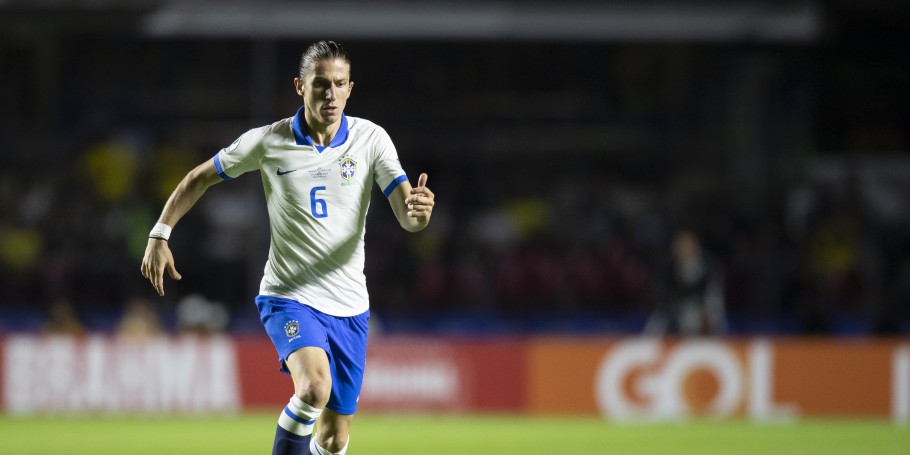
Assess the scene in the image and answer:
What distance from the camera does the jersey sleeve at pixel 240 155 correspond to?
591 centimetres

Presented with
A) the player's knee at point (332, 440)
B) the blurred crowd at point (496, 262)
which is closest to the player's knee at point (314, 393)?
the player's knee at point (332, 440)

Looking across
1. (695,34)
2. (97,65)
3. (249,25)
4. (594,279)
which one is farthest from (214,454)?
(97,65)

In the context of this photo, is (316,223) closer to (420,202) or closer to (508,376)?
(420,202)

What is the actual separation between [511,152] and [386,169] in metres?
13.1

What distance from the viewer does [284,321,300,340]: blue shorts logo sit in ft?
18.9

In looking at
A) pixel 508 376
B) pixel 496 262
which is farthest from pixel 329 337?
pixel 496 262

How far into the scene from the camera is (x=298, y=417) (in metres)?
5.70

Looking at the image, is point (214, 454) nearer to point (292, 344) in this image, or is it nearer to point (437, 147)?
point (292, 344)

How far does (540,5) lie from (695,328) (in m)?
5.80

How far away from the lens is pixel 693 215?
58.1ft

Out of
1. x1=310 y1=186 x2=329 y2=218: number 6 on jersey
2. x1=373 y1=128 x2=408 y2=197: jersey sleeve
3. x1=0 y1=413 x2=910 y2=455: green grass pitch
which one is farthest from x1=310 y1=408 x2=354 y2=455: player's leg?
x1=0 y1=413 x2=910 y2=455: green grass pitch

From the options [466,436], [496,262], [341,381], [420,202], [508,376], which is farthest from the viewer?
[496,262]

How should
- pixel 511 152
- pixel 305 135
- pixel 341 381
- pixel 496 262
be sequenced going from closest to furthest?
pixel 305 135, pixel 341 381, pixel 496 262, pixel 511 152

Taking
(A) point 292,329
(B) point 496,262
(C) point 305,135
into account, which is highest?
(C) point 305,135
